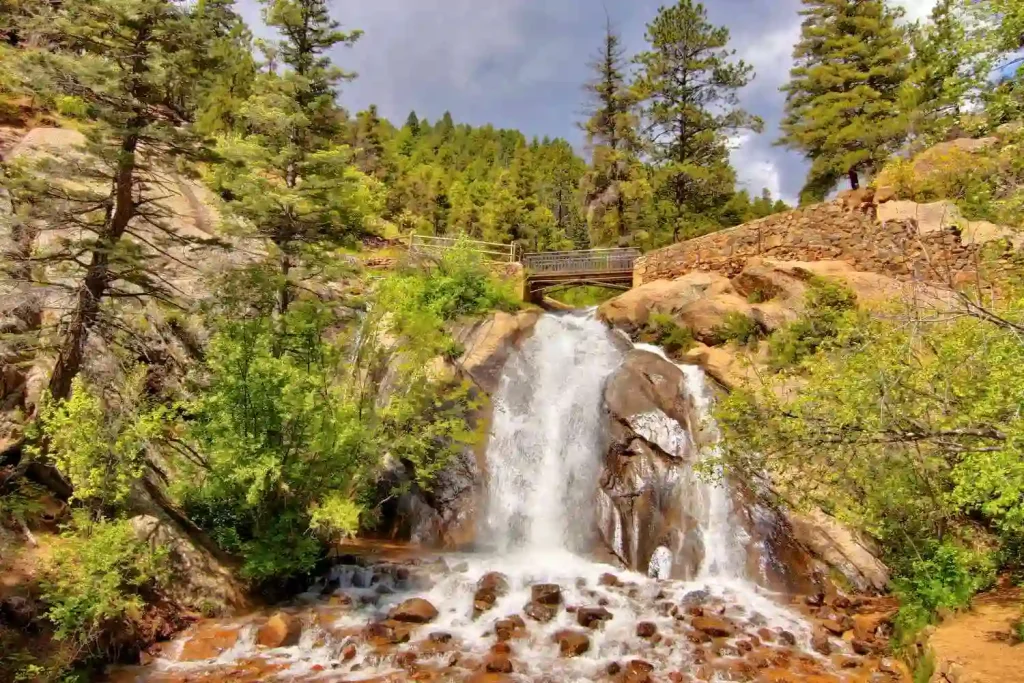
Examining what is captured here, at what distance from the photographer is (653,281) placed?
25969 mm

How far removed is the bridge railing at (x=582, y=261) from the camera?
2898 centimetres

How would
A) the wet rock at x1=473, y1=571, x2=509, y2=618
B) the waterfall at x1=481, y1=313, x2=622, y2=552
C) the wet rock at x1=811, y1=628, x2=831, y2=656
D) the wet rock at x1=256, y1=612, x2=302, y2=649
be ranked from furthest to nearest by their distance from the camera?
the waterfall at x1=481, y1=313, x2=622, y2=552 < the wet rock at x1=473, y1=571, x2=509, y2=618 < the wet rock at x1=256, y1=612, x2=302, y2=649 < the wet rock at x1=811, y1=628, x2=831, y2=656

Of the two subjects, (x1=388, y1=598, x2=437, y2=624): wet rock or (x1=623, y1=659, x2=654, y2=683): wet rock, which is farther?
(x1=388, y1=598, x2=437, y2=624): wet rock

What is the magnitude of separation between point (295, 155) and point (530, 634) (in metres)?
13.4

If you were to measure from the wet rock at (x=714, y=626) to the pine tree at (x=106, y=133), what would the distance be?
11.6 metres

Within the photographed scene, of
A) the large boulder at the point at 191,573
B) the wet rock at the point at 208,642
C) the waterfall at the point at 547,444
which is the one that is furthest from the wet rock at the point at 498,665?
the waterfall at the point at 547,444

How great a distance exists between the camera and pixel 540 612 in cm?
1158

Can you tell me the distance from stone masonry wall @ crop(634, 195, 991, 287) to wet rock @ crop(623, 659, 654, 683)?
1363cm

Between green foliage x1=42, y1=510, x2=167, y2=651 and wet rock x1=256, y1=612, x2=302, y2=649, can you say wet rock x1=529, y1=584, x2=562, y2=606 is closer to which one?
wet rock x1=256, y1=612, x2=302, y2=649

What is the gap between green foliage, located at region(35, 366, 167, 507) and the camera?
29.9ft

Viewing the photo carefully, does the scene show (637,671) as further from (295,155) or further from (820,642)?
(295,155)

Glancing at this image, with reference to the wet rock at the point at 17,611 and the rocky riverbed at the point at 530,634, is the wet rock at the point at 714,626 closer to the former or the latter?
the rocky riverbed at the point at 530,634

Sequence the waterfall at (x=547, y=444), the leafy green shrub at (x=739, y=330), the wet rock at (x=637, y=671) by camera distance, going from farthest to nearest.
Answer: the leafy green shrub at (x=739, y=330) < the waterfall at (x=547, y=444) < the wet rock at (x=637, y=671)

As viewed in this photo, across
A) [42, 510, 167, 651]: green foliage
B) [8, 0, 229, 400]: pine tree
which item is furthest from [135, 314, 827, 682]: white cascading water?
[8, 0, 229, 400]: pine tree
